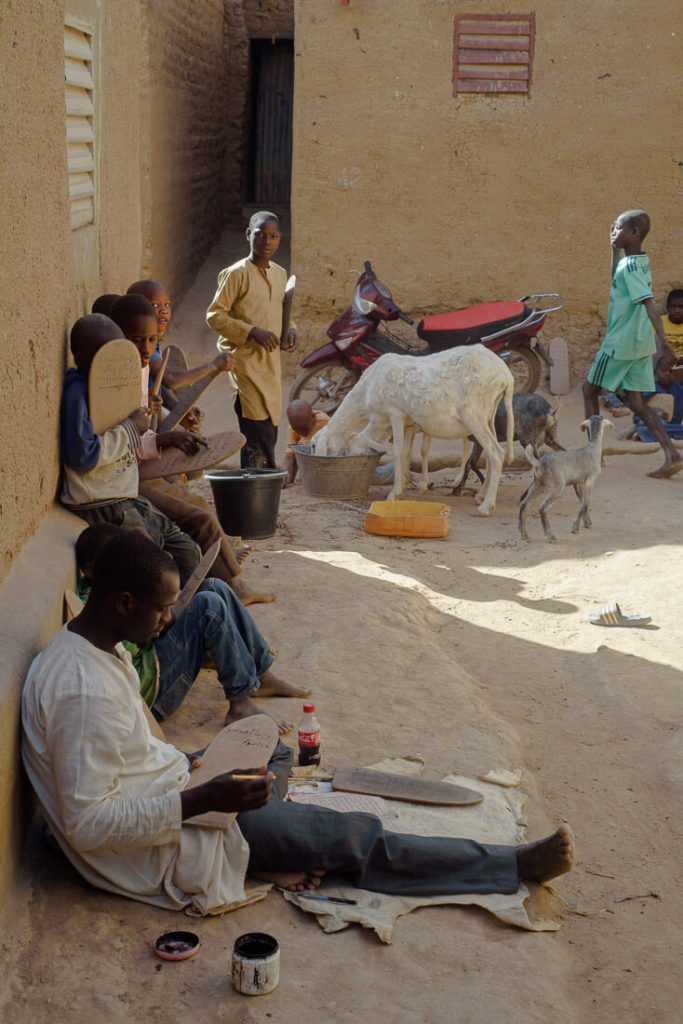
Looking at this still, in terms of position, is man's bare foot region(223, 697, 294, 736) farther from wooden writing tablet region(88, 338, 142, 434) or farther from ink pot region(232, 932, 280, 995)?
ink pot region(232, 932, 280, 995)

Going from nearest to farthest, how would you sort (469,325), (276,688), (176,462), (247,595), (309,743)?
1. (309,743)
2. (276,688)
3. (176,462)
4. (247,595)
5. (469,325)

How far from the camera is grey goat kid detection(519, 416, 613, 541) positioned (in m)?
6.80

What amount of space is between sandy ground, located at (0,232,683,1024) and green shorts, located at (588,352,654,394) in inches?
40.6

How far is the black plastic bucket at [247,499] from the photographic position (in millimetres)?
6318

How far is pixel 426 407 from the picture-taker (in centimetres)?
743

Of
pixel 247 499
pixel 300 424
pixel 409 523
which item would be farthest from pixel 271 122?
pixel 247 499

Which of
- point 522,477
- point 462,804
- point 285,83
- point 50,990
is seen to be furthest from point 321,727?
point 285,83

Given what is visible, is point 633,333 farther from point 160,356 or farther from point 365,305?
point 160,356

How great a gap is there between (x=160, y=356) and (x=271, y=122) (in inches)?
419

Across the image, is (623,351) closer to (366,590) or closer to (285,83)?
(366,590)

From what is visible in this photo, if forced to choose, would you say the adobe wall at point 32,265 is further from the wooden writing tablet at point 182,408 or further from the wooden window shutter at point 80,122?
the wooden writing tablet at point 182,408

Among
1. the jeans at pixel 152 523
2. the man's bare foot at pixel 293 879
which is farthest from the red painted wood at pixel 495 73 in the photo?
the man's bare foot at pixel 293 879

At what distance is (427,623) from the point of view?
5.23 meters

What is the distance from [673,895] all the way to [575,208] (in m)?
9.00
